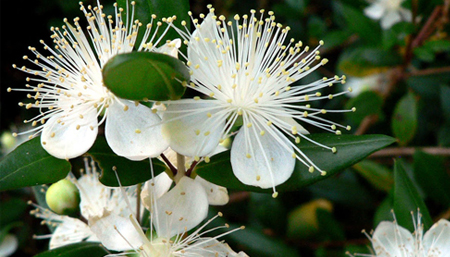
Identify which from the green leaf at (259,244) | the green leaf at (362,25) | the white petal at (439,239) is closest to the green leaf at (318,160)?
the white petal at (439,239)

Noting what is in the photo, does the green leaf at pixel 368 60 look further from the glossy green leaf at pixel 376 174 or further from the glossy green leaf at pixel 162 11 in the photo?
the glossy green leaf at pixel 162 11

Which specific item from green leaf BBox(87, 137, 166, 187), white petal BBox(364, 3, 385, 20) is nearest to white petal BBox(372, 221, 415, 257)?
green leaf BBox(87, 137, 166, 187)

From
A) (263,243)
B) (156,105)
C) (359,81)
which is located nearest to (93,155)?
(156,105)

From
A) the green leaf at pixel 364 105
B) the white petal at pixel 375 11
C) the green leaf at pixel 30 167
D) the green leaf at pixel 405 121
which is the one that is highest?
the white petal at pixel 375 11

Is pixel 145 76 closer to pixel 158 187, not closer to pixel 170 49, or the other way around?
pixel 170 49

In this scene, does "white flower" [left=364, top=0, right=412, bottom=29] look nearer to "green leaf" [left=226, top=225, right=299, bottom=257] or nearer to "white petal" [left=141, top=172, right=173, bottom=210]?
"green leaf" [left=226, top=225, right=299, bottom=257]

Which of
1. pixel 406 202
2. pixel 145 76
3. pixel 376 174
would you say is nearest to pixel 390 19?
pixel 376 174
